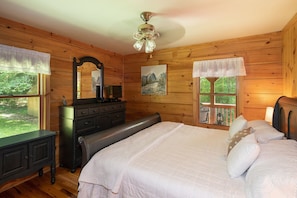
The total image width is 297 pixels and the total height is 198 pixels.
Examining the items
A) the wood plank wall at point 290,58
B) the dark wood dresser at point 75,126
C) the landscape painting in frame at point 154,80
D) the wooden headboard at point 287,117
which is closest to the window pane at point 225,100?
the wood plank wall at point 290,58

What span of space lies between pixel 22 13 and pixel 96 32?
3.24 ft

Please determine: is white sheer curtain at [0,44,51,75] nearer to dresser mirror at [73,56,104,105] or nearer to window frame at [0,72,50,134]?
window frame at [0,72,50,134]

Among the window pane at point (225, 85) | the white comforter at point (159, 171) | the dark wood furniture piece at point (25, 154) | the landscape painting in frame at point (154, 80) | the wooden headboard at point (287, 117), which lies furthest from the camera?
the landscape painting in frame at point (154, 80)

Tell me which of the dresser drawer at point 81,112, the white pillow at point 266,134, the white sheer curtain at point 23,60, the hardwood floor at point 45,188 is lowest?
the hardwood floor at point 45,188

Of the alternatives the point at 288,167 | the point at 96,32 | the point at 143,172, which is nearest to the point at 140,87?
the point at 96,32

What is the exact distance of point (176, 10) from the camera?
1982 millimetres

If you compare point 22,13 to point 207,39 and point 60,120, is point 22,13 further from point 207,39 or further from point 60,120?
point 207,39

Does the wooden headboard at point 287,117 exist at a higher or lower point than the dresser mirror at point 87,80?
lower

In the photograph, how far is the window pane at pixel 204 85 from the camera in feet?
11.0

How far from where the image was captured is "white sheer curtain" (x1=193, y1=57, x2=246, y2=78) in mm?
2941

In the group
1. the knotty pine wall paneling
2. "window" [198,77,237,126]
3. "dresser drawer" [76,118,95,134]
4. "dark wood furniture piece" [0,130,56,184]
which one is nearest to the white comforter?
"dark wood furniture piece" [0,130,56,184]

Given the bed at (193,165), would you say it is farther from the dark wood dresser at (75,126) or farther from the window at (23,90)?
the window at (23,90)

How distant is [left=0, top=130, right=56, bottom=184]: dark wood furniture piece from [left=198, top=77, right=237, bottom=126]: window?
109 inches

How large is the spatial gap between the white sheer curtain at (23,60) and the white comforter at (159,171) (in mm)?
1780
